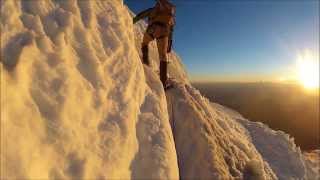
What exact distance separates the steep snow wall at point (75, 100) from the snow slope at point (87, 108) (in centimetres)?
1

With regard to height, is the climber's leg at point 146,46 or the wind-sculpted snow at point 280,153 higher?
the climber's leg at point 146,46

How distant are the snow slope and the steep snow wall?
0.01 m

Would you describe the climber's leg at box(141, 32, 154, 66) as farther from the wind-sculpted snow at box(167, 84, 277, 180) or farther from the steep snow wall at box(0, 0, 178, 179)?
the steep snow wall at box(0, 0, 178, 179)

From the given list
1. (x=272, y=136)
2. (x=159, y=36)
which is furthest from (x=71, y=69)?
(x=272, y=136)

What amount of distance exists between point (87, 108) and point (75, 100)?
229 mm

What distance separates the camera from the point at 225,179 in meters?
6.98

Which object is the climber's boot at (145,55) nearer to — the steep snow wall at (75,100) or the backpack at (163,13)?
the backpack at (163,13)

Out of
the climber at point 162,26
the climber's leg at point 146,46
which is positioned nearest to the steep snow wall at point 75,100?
the climber at point 162,26

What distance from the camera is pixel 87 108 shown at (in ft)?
17.6

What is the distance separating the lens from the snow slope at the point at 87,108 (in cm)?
453

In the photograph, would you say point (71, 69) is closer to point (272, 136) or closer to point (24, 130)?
point (24, 130)

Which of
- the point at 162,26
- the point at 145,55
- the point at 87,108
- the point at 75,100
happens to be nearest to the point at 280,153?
the point at 145,55

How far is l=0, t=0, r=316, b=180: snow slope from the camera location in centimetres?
453

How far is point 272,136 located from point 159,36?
26.3 feet
